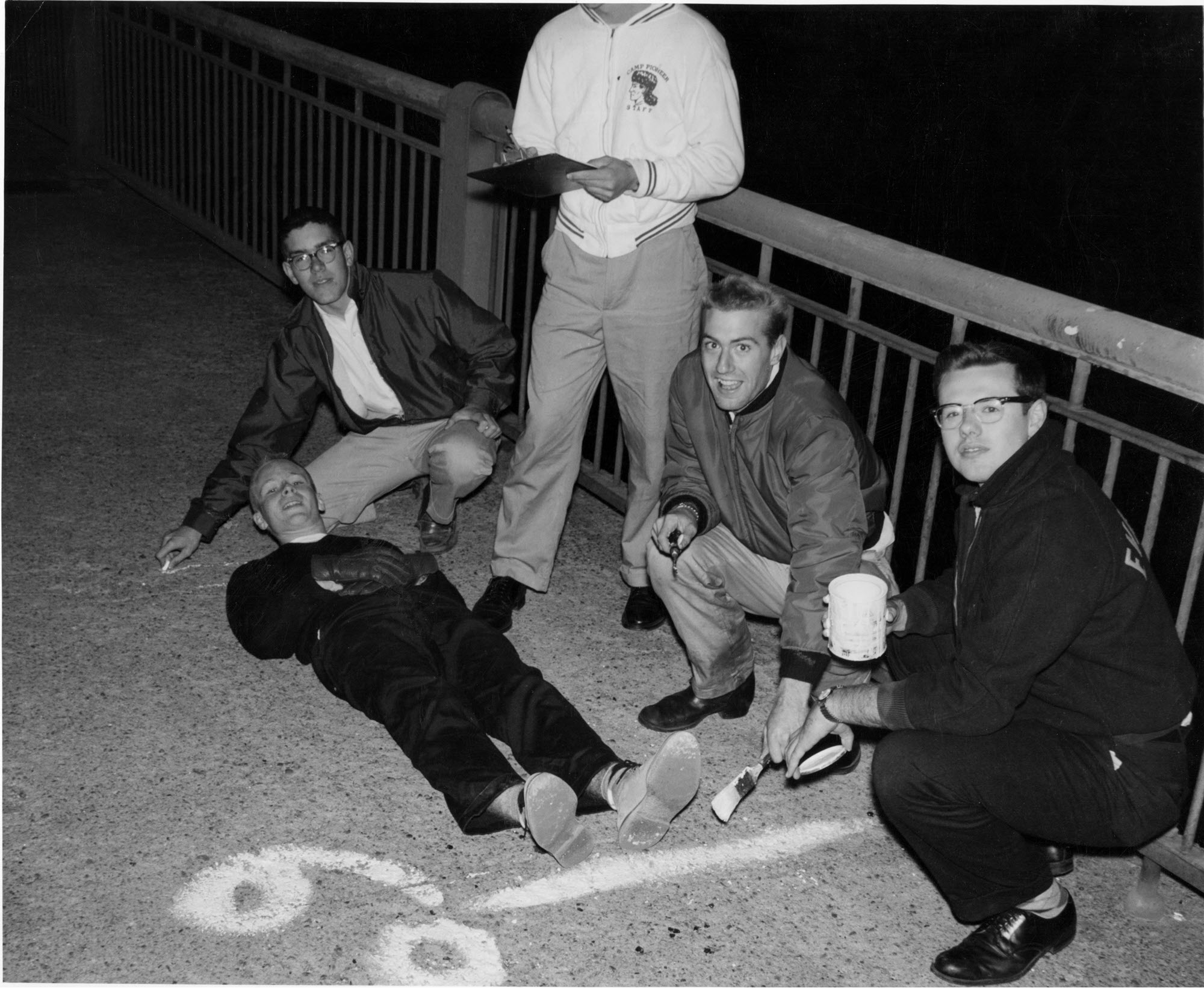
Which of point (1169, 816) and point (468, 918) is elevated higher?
point (1169, 816)

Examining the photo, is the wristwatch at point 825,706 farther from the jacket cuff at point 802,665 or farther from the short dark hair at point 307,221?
the short dark hair at point 307,221

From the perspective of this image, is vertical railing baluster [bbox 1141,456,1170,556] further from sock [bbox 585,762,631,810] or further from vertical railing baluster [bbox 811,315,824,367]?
sock [bbox 585,762,631,810]

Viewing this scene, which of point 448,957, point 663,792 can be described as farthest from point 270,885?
point 663,792

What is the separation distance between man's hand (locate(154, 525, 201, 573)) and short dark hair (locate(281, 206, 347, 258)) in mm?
1071

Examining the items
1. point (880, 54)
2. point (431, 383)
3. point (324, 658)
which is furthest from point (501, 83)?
point (324, 658)

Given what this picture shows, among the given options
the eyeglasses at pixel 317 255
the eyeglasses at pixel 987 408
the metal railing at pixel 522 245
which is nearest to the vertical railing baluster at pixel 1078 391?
the metal railing at pixel 522 245

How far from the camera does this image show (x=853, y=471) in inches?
154

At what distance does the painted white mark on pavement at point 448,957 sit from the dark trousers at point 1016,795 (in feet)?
3.31

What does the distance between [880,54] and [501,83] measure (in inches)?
242

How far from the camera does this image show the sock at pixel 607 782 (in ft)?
12.5

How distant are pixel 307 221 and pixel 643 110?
1335 mm

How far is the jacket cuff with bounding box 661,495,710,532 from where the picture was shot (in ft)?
14.1

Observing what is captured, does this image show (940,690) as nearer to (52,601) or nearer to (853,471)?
(853,471)

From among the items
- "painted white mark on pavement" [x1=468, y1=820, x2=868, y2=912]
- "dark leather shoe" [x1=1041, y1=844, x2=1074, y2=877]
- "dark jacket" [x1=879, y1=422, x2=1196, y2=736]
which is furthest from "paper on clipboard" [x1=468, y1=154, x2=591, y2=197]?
"dark leather shoe" [x1=1041, y1=844, x2=1074, y2=877]
